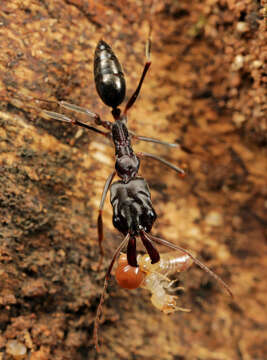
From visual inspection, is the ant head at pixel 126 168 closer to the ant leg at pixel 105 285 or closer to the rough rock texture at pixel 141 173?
the rough rock texture at pixel 141 173

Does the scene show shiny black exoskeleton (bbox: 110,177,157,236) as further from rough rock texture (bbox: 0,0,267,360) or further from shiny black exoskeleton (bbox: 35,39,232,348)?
rough rock texture (bbox: 0,0,267,360)

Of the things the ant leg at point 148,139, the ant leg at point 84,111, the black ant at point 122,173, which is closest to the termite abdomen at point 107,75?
the black ant at point 122,173

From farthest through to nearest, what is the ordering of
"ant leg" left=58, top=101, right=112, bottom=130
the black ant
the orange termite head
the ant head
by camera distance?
the ant head
"ant leg" left=58, top=101, right=112, bottom=130
the black ant
the orange termite head

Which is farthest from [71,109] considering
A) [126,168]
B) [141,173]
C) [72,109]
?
[141,173]

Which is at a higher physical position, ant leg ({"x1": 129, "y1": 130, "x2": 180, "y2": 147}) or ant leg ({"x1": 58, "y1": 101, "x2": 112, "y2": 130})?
ant leg ({"x1": 58, "y1": 101, "x2": 112, "y2": 130})

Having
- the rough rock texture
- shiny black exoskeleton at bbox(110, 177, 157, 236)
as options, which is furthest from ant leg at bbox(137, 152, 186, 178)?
shiny black exoskeleton at bbox(110, 177, 157, 236)

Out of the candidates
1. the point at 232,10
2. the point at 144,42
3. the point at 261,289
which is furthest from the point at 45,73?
the point at 261,289

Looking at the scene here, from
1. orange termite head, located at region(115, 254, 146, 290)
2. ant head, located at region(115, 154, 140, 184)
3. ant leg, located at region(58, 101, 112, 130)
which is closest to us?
orange termite head, located at region(115, 254, 146, 290)
